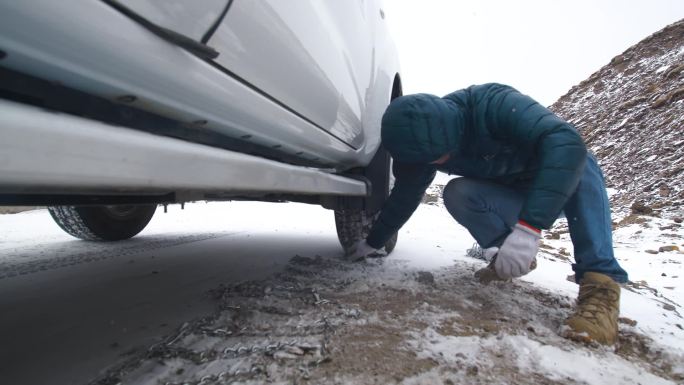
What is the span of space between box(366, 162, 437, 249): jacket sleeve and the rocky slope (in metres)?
3.83

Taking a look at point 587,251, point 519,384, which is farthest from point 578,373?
point 587,251

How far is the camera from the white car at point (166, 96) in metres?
0.47

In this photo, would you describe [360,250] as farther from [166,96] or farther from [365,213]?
[166,96]

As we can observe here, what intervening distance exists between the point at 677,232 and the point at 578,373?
11.4 feet

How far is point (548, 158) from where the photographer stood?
1232 millimetres

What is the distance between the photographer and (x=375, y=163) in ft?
7.11

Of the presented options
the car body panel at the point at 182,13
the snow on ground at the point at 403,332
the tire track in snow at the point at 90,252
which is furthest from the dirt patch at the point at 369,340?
the tire track in snow at the point at 90,252

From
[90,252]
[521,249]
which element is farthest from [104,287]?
[521,249]

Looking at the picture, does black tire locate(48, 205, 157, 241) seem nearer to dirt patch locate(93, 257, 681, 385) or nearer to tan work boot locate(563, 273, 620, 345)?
dirt patch locate(93, 257, 681, 385)

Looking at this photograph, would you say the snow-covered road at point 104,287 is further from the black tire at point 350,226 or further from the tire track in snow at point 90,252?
the black tire at point 350,226

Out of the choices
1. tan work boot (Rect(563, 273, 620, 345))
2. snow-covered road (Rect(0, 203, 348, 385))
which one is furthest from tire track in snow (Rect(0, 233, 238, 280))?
tan work boot (Rect(563, 273, 620, 345))

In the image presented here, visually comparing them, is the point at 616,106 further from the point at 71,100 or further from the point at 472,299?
the point at 71,100

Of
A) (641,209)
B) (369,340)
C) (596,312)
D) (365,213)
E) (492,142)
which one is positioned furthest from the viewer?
(641,209)

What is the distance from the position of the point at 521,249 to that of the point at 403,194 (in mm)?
582
